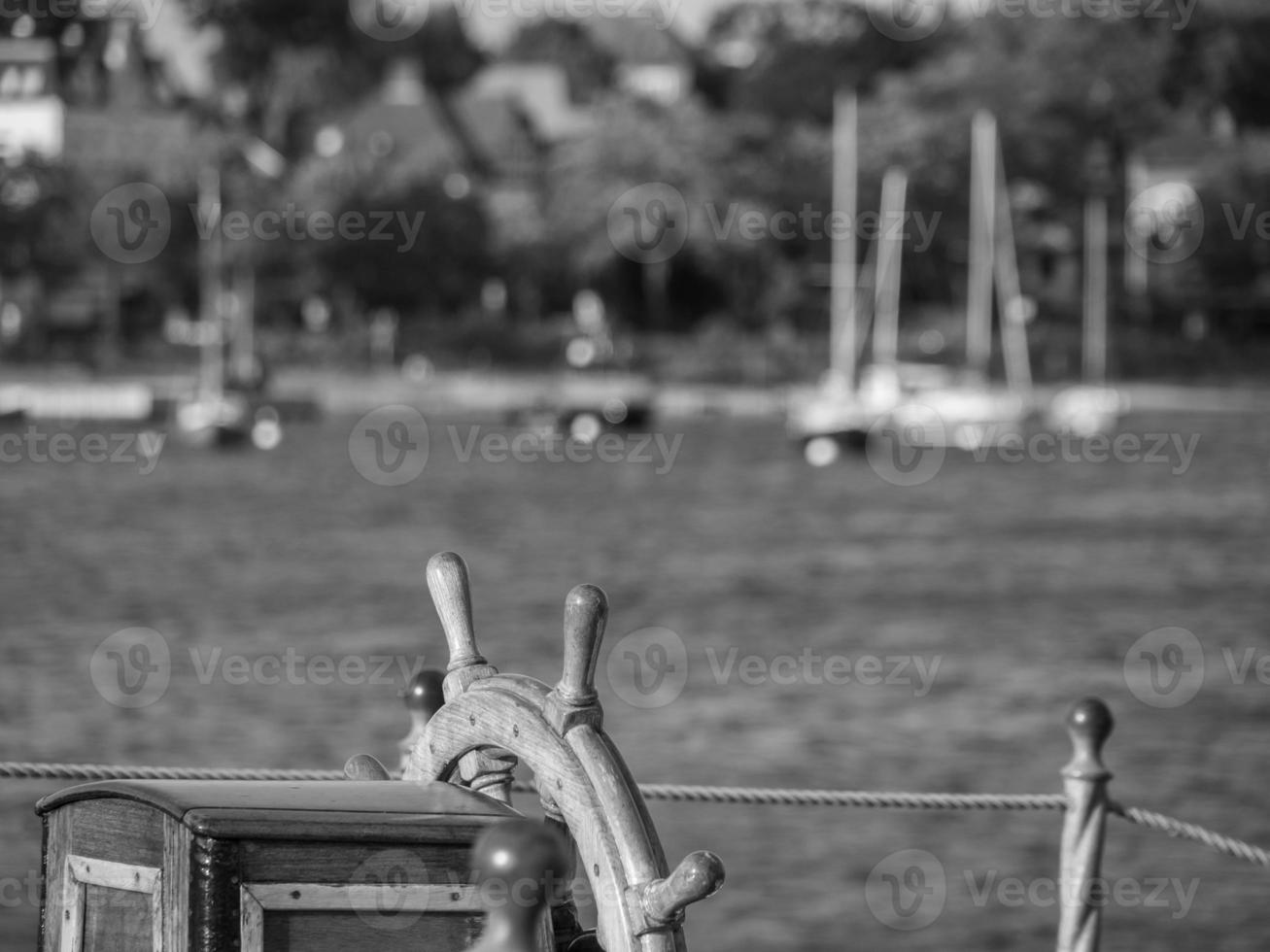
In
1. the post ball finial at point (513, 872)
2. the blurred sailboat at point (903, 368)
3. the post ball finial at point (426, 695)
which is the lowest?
the post ball finial at point (513, 872)

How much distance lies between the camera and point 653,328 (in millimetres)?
89062

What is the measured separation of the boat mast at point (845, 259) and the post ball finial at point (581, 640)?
2339 inches

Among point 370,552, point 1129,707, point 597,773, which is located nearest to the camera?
point 597,773

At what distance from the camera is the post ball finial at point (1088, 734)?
4.88 meters

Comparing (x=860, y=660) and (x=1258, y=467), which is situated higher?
(x=1258, y=467)

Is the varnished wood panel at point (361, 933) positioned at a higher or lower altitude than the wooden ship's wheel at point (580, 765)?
lower

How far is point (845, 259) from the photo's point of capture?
6681cm

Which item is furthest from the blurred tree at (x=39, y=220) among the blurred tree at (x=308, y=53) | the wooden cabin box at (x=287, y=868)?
the wooden cabin box at (x=287, y=868)

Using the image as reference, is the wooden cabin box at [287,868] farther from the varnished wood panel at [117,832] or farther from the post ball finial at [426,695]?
the post ball finial at [426,695]

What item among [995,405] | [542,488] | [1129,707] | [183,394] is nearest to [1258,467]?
[995,405]

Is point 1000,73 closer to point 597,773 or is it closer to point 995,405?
point 995,405

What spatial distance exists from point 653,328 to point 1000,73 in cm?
1702

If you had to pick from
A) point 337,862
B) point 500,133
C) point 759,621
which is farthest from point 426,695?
point 500,133

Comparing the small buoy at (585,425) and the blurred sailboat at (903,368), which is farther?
the small buoy at (585,425)
